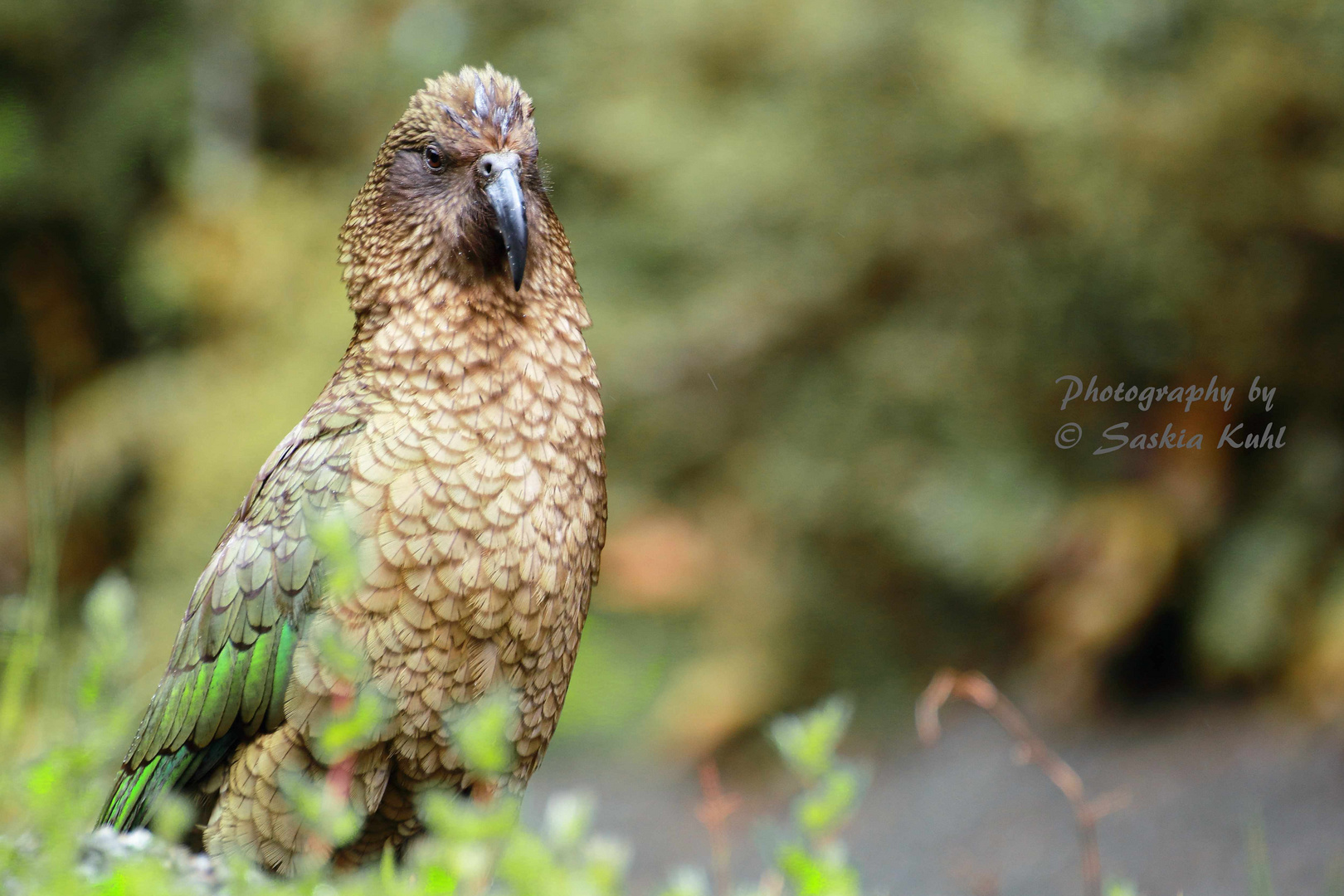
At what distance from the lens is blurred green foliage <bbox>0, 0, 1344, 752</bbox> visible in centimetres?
491

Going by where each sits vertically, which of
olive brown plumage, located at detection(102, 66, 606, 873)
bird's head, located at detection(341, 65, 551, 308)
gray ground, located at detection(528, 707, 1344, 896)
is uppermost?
bird's head, located at detection(341, 65, 551, 308)

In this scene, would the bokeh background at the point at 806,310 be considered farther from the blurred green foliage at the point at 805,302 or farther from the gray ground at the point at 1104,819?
the gray ground at the point at 1104,819

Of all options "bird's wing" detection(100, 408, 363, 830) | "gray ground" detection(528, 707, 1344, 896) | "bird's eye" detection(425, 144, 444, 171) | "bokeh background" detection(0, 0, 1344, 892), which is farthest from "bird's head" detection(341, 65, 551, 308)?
"gray ground" detection(528, 707, 1344, 896)

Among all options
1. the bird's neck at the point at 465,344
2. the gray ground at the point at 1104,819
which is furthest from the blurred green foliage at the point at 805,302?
the bird's neck at the point at 465,344

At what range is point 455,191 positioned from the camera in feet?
8.21

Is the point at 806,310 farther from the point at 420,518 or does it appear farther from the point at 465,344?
the point at 420,518

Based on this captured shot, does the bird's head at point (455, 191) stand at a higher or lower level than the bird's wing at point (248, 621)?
higher

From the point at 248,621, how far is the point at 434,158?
1016 mm

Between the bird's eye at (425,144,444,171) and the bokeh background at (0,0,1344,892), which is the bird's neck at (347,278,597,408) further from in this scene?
the bokeh background at (0,0,1344,892)

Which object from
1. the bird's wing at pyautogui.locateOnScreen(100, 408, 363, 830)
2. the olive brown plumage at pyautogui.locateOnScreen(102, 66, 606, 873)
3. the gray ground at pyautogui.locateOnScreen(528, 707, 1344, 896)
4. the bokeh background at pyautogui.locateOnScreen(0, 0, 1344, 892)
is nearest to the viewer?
the olive brown plumage at pyautogui.locateOnScreen(102, 66, 606, 873)

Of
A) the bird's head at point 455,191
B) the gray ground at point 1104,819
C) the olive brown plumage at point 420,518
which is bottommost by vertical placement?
the gray ground at point 1104,819

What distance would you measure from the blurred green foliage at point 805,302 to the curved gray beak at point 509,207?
65.9 inches

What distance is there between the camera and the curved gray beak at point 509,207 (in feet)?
7.76

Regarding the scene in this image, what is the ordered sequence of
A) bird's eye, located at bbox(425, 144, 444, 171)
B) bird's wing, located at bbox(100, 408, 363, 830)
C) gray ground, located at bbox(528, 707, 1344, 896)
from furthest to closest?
gray ground, located at bbox(528, 707, 1344, 896)
bird's eye, located at bbox(425, 144, 444, 171)
bird's wing, located at bbox(100, 408, 363, 830)
